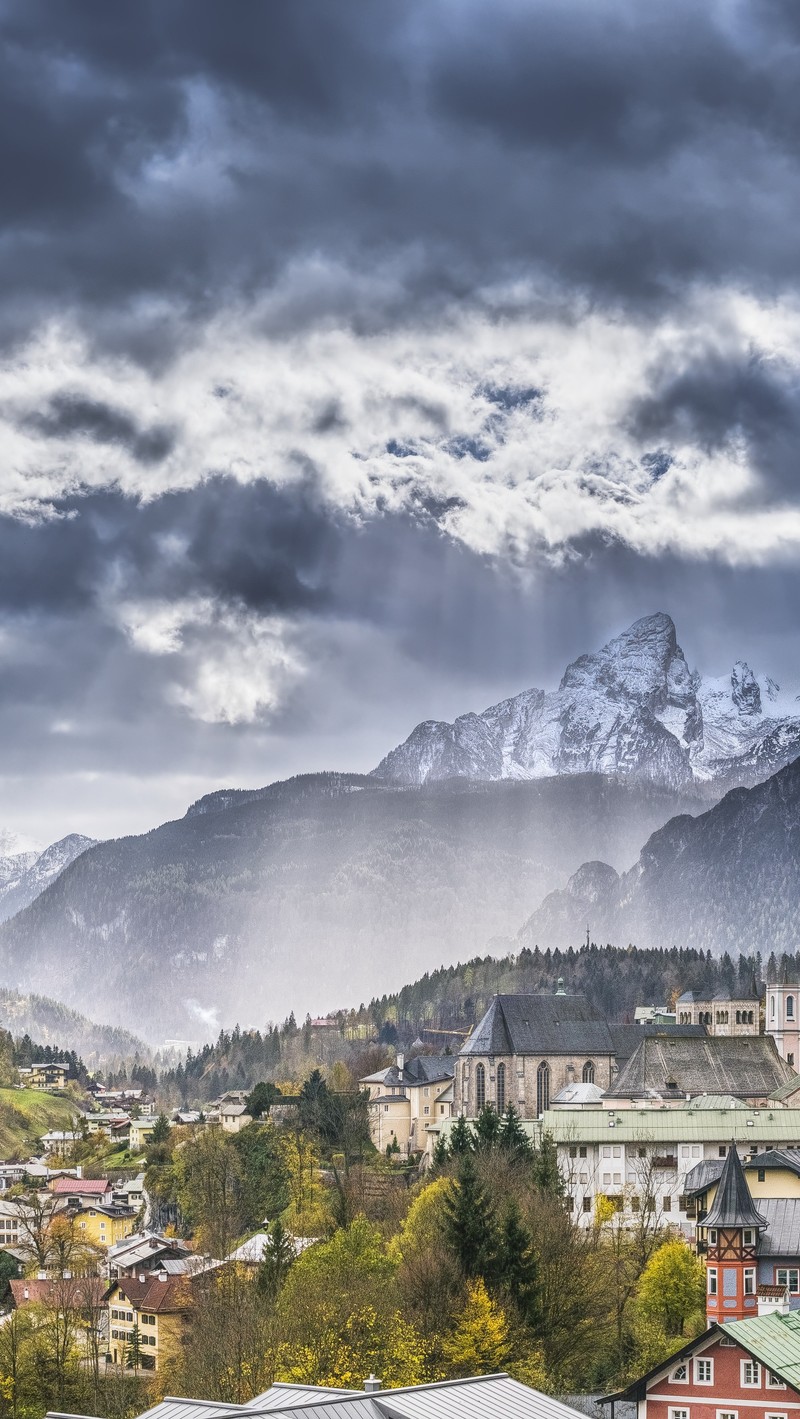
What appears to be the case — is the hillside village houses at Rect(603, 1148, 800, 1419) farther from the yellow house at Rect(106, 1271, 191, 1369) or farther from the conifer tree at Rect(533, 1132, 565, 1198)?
the yellow house at Rect(106, 1271, 191, 1369)

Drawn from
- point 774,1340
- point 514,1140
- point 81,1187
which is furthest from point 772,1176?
point 81,1187

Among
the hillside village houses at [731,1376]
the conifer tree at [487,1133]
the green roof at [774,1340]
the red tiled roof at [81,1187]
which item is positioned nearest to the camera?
the green roof at [774,1340]

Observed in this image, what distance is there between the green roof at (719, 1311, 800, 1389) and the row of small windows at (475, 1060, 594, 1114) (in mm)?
99937

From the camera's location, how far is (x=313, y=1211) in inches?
5157

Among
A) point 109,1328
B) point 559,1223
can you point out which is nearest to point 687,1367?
point 559,1223

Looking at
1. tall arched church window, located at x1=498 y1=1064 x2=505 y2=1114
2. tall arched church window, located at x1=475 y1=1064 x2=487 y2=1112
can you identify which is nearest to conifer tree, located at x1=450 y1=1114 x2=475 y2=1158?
tall arched church window, located at x1=498 y1=1064 x2=505 y2=1114

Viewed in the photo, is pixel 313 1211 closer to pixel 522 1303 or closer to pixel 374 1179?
pixel 374 1179

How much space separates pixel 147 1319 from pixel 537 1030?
205ft

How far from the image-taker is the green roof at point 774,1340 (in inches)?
2699

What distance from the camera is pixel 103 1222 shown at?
168875 millimetres

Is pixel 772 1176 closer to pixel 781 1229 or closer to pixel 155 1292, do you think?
pixel 781 1229

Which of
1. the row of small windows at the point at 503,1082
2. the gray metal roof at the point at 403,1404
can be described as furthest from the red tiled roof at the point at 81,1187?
the gray metal roof at the point at 403,1404

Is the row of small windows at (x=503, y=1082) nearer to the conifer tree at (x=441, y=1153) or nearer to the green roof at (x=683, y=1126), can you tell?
the conifer tree at (x=441, y=1153)

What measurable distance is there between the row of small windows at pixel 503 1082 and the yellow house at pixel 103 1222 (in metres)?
30.6
